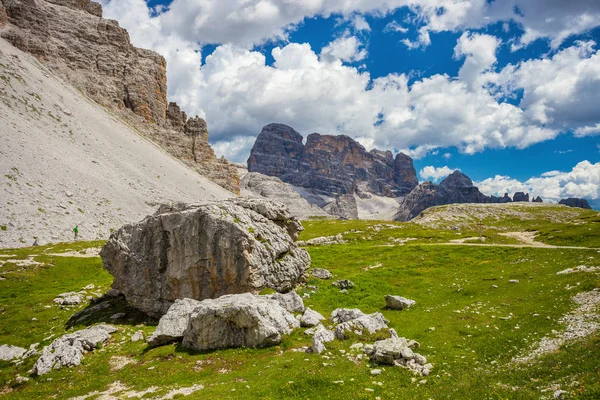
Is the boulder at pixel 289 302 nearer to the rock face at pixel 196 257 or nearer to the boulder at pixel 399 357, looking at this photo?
the rock face at pixel 196 257

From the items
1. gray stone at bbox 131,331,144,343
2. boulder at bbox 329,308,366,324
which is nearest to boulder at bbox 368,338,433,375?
boulder at bbox 329,308,366,324

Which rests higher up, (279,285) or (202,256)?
(202,256)

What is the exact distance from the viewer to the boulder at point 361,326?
909 inches

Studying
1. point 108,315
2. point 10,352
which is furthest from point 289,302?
point 10,352

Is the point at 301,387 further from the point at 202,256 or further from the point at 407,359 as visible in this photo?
the point at 202,256

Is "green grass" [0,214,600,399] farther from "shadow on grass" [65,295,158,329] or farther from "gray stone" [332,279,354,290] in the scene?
"gray stone" [332,279,354,290]

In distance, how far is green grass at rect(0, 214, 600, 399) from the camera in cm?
1504

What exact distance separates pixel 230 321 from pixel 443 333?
15242 mm

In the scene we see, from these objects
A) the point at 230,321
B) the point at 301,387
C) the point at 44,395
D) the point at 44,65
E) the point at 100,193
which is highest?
the point at 44,65

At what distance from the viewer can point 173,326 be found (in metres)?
24.8

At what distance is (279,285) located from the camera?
110 feet

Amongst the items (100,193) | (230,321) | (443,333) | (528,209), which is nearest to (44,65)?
(100,193)

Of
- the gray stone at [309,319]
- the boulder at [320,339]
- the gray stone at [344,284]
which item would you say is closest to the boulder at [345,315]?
the gray stone at [309,319]

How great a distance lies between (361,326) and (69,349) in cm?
2156
